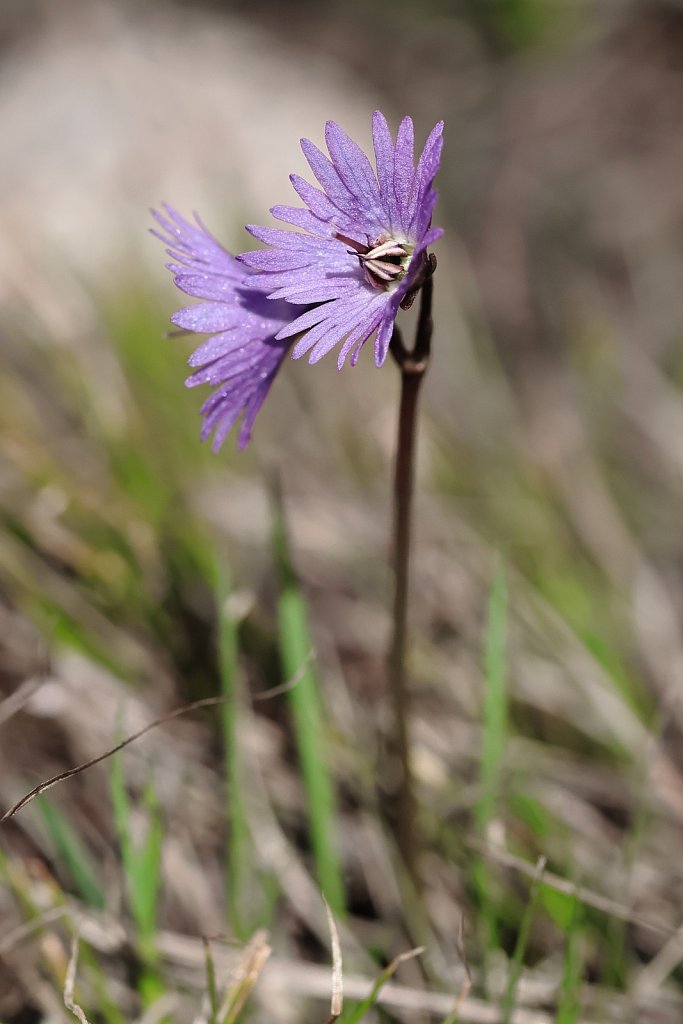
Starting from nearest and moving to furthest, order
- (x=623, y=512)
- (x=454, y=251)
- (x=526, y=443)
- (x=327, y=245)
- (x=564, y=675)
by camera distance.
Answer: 1. (x=327, y=245)
2. (x=564, y=675)
3. (x=623, y=512)
4. (x=526, y=443)
5. (x=454, y=251)

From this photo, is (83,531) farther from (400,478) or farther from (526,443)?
(526,443)

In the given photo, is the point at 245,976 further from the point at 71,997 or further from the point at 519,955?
the point at 519,955

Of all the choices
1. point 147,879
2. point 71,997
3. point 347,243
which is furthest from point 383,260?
point 71,997

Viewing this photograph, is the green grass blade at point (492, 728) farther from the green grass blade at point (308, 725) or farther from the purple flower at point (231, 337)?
the purple flower at point (231, 337)

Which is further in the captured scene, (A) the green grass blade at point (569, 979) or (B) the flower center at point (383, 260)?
(A) the green grass blade at point (569, 979)

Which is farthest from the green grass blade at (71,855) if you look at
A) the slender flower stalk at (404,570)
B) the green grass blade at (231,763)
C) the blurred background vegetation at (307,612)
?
the slender flower stalk at (404,570)

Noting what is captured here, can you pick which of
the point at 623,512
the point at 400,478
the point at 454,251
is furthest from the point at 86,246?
the point at 400,478

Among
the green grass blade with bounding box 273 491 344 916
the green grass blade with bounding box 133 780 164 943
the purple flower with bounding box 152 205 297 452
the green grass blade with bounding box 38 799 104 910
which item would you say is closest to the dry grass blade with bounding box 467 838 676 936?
the green grass blade with bounding box 273 491 344 916
